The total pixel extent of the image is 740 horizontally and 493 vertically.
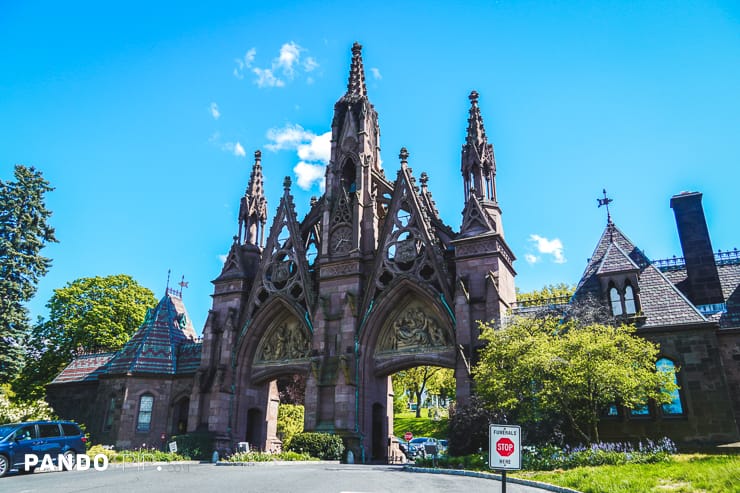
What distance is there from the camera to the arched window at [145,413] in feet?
109

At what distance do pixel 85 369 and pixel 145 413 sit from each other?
7.60 metres

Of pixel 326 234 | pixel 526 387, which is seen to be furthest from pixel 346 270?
pixel 526 387

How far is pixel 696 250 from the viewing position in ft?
82.5

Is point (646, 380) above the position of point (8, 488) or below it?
above

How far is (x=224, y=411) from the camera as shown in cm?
3144

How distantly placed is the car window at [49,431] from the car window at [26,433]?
293mm

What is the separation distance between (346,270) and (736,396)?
1827cm

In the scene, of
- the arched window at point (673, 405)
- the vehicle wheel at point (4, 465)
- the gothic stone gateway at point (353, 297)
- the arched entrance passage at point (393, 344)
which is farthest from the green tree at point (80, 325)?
the arched window at point (673, 405)

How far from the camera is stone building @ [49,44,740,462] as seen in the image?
22.6 m

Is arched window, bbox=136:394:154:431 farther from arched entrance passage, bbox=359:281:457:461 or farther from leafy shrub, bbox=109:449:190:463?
arched entrance passage, bbox=359:281:457:461

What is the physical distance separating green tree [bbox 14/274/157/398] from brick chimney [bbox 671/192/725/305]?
43128mm

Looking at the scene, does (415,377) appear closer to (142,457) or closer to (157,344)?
(157,344)

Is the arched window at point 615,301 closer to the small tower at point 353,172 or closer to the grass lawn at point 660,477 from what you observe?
the grass lawn at point 660,477

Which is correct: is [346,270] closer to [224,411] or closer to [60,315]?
[224,411]
